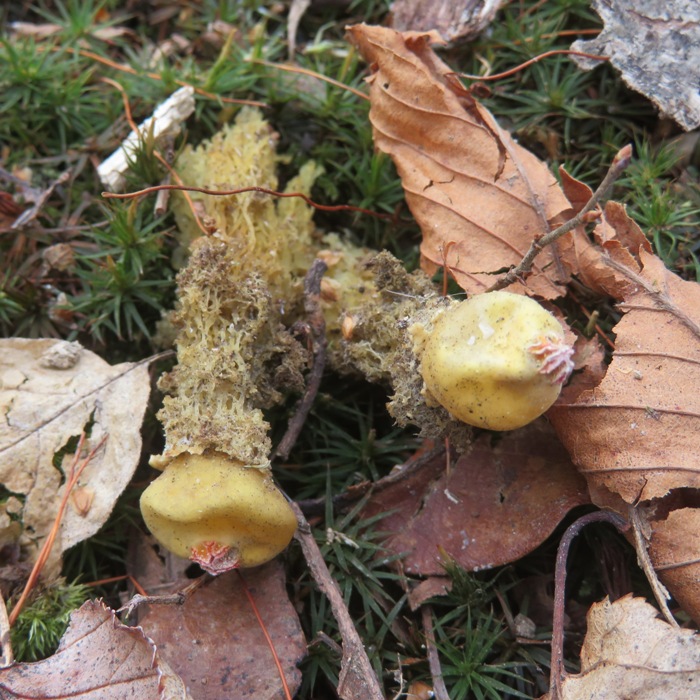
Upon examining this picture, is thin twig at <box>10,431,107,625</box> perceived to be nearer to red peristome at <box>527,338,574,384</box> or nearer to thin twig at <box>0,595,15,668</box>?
thin twig at <box>0,595,15,668</box>

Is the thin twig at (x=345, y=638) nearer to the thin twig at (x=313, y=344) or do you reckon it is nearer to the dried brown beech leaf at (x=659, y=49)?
the thin twig at (x=313, y=344)

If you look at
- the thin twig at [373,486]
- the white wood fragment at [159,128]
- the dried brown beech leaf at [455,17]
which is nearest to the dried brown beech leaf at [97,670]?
the thin twig at [373,486]

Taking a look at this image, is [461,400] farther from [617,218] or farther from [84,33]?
[84,33]

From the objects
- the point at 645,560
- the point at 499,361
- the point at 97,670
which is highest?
the point at 499,361

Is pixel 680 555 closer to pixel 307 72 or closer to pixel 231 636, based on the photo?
pixel 231 636

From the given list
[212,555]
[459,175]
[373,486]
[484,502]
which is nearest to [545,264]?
[459,175]

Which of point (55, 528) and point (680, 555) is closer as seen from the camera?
point (680, 555)

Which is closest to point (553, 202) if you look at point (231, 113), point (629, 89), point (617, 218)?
point (617, 218)

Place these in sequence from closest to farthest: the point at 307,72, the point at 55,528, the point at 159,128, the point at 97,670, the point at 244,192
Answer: the point at 97,670
the point at 55,528
the point at 244,192
the point at 159,128
the point at 307,72
